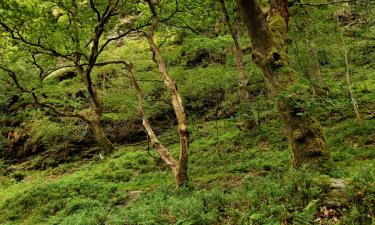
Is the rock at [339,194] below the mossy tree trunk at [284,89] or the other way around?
below

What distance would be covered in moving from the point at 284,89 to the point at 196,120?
52.4 feet

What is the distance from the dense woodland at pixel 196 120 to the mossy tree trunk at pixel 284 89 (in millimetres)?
29

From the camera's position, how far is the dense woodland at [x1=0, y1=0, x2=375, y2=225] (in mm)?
8938

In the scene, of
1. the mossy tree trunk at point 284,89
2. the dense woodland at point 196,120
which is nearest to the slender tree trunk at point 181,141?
the dense woodland at point 196,120

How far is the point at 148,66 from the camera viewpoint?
2302cm

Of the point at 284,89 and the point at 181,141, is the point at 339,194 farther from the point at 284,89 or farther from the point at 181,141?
the point at 181,141

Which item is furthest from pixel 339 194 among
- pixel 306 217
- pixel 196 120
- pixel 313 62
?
pixel 196 120

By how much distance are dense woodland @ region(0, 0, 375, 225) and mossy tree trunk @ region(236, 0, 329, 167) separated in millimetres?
29

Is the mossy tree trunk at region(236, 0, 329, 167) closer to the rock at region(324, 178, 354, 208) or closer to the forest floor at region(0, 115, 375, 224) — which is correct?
the forest floor at region(0, 115, 375, 224)

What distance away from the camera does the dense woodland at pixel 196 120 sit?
8.94m

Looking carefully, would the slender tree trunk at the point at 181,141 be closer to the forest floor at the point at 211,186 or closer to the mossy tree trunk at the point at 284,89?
the forest floor at the point at 211,186

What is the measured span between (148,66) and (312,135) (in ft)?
48.5

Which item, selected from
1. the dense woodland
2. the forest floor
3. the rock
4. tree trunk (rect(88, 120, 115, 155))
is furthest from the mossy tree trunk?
tree trunk (rect(88, 120, 115, 155))

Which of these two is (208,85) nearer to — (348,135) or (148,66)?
(148,66)
